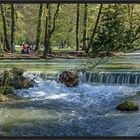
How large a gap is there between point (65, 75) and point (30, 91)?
1.53 feet

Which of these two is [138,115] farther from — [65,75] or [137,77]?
[65,75]

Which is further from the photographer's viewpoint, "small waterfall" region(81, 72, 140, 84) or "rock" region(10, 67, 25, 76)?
"small waterfall" region(81, 72, 140, 84)

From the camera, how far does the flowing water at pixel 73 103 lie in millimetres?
6500

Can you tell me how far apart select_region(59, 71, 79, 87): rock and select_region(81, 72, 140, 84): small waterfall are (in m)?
0.09

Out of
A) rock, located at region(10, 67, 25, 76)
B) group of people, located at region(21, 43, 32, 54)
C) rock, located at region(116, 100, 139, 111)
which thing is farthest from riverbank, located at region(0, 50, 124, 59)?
rock, located at region(116, 100, 139, 111)

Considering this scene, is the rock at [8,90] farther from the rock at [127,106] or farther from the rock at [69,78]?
the rock at [127,106]

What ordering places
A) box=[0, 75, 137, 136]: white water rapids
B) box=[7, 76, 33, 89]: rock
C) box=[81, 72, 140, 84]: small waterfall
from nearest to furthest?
box=[0, 75, 137, 136]: white water rapids < box=[81, 72, 140, 84]: small waterfall < box=[7, 76, 33, 89]: rock

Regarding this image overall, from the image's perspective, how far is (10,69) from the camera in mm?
6680

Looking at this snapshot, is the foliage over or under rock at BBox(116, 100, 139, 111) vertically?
Answer: over

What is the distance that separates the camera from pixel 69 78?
22.6 feet

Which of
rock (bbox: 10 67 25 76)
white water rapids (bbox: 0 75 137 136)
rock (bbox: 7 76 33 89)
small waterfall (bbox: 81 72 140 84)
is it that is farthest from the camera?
rock (bbox: 7 76 33 89)

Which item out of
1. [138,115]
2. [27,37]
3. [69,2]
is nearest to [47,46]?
[27,37]

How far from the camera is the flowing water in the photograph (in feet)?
21.3

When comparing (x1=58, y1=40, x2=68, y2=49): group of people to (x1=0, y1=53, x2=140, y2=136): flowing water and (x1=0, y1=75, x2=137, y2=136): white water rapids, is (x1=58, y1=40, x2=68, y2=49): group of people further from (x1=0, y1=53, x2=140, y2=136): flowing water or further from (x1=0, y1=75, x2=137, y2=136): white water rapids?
(x1=0, y1=75, x2=137, y2=136): white water rapids
